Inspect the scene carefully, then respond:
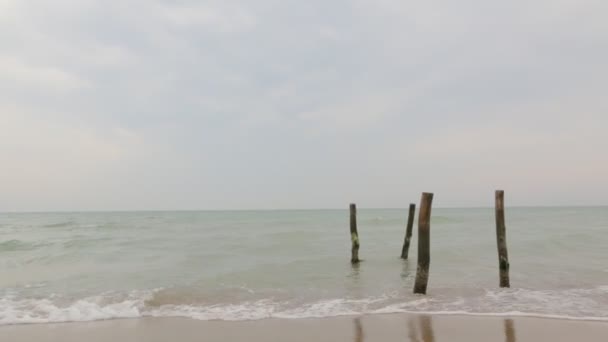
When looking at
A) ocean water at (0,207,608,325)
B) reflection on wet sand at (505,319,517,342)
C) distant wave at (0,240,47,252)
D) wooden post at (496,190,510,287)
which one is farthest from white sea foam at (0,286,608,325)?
distant wave at (0,240,47,252)

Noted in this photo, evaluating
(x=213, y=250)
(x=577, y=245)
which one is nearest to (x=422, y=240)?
(x=213, y=250)

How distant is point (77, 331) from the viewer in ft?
22.9

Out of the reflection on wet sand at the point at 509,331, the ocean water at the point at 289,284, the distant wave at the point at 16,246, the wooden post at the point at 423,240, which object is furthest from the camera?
the distant wave at the point at 16,246

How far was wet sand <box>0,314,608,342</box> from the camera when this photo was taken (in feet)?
20.7

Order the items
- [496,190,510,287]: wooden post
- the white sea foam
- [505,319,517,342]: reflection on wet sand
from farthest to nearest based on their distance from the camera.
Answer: [496,190,510,287]: wooden post
the white sea foam
[505,319,517,342]: reflection on wet sand

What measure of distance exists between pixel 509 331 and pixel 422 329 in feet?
4.44

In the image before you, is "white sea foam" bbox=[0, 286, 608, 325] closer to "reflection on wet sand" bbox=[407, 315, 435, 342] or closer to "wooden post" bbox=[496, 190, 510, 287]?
"wooden post" bbox=[496, 190, 510, 287]

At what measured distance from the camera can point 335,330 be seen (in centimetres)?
673

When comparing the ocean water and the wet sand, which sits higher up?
the wet sand

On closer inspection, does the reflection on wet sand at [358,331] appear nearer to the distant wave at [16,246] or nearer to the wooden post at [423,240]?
the wooden post at [423,240]

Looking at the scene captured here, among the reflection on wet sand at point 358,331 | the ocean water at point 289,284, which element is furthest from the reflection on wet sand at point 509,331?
the reflection on wet sand at point 358,331

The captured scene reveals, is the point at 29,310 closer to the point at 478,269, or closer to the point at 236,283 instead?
the point at 236,283

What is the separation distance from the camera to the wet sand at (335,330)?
6.32 meters

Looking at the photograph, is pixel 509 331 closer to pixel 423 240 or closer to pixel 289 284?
pixel 423 240
